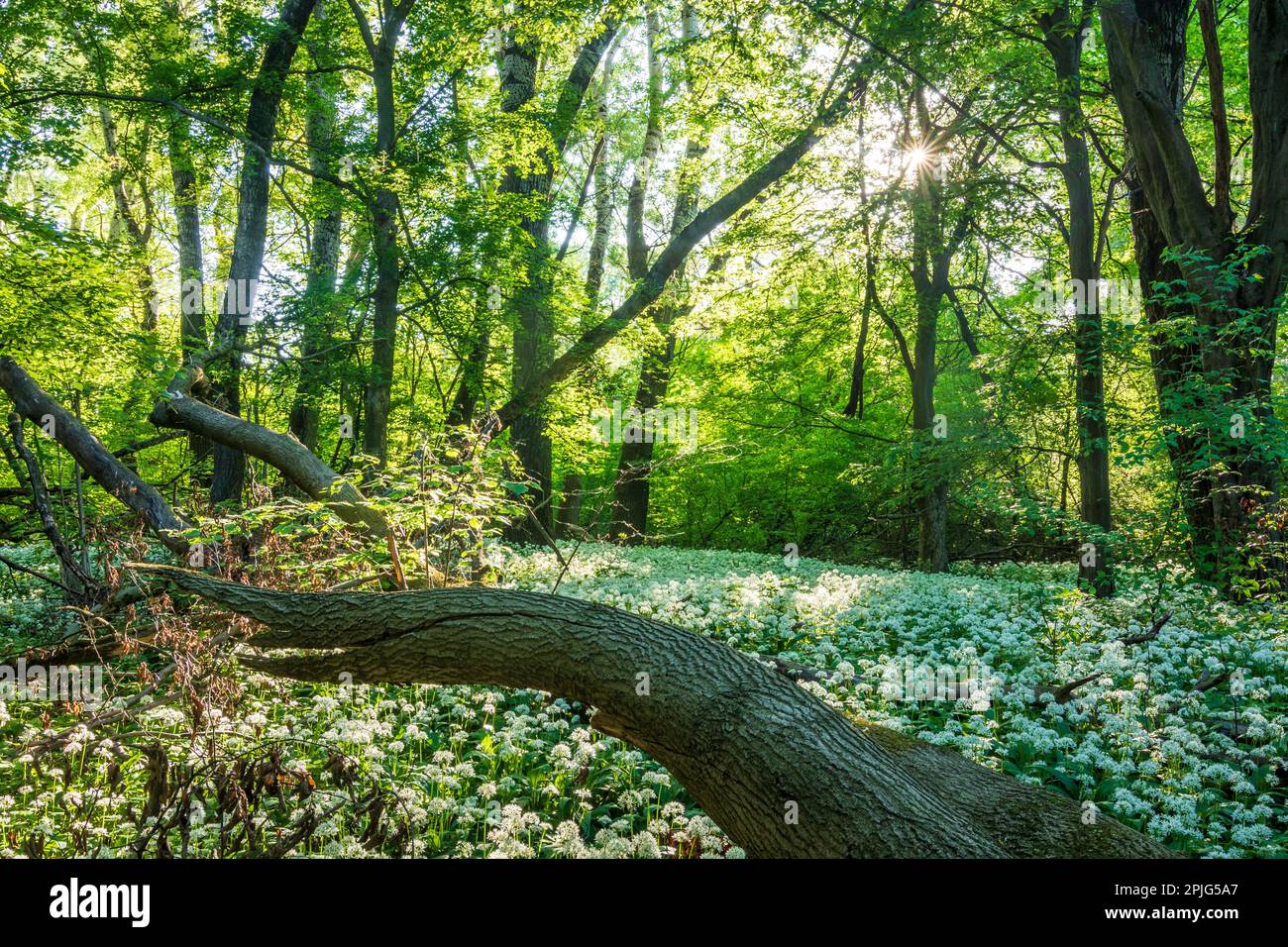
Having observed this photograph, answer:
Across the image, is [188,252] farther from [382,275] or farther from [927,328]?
[927,328]

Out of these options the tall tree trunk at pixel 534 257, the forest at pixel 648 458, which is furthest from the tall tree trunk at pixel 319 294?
the tall tree trunk at pixel 534 257

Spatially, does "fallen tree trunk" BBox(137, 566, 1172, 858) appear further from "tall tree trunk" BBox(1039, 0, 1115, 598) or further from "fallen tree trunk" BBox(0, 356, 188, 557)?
"tall tree trunk" BBox(1039, 0, 1115, 598)

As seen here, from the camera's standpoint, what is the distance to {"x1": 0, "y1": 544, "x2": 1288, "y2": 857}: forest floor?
3.56 metres

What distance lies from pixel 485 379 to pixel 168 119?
6.36m

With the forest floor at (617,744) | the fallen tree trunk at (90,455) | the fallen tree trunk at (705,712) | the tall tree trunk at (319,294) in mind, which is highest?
the tall tree trunk at (319,294)

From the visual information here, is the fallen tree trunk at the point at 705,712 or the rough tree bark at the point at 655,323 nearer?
the fallen tree trunk at the point at 705,712

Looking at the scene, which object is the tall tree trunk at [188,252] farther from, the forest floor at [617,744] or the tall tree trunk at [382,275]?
the forest floor at [617,744]

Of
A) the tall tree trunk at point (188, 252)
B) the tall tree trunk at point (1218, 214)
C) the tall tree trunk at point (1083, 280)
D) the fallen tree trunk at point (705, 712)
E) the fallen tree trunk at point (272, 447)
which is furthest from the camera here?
the tall tree trunk at point (188, 252)

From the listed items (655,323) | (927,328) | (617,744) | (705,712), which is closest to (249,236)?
(655,323)

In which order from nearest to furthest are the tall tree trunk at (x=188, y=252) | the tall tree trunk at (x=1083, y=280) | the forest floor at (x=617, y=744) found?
the forest floor at (x=617, y=744)
the tall tree trunk at (x=1083, y=280)
the tall tree trunk at (x=188, y=252)

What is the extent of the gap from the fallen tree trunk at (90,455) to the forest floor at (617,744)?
120cm

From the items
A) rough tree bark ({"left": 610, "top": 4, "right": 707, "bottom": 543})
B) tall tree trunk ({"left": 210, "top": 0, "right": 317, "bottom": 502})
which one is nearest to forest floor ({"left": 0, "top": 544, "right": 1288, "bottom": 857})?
tall tree trunk ({"left": 210, "top": 0, "right": 317, "bottom": 502})

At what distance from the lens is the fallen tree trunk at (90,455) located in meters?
7.55
